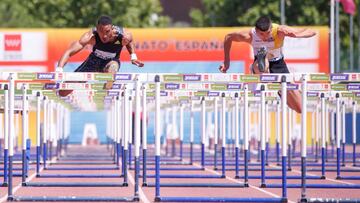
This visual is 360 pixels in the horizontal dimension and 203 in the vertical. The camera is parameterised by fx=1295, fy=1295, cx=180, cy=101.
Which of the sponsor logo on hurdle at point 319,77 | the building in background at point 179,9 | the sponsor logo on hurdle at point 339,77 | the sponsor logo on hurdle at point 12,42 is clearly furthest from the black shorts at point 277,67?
the building in background at point 179,9

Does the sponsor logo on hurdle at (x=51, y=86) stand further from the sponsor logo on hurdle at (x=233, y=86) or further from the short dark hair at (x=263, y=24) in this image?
the short dark hair at (x=263, y=24)

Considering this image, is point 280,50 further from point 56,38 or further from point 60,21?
point 60,21

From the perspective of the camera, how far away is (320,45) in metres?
47.5

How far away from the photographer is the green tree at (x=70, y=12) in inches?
3073

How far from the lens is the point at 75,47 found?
21.3m

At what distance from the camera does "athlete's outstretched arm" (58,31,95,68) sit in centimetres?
2083

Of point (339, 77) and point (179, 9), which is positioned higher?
point (179, 9)

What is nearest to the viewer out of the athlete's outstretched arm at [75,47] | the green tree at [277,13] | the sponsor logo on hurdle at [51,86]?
the athlete's outstretched arm at [75,47]

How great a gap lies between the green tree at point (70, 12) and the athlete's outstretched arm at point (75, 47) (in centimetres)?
5570

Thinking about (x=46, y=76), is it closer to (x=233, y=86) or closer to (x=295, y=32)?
(x=295, y=32)

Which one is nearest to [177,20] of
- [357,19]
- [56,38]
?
[357,19]

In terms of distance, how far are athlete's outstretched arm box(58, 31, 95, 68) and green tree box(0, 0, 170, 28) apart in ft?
183

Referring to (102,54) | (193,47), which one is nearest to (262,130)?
(102,54)

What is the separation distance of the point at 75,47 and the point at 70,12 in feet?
189
